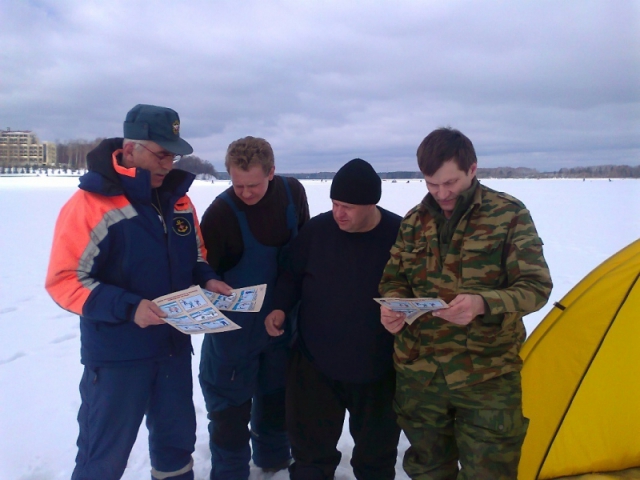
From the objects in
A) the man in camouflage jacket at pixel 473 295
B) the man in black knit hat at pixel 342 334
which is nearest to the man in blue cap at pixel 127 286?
the man in black knit hat at pixel 342 334

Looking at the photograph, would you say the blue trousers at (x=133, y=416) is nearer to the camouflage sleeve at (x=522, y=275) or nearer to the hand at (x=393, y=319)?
the hand at (x=393, y=319)

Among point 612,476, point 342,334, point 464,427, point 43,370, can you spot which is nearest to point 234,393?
point 342,334

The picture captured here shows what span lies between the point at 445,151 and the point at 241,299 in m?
1.27

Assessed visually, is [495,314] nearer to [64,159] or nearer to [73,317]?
[73,317]

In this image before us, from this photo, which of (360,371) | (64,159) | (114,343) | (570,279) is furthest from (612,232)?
(64,159)

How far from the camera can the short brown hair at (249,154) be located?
265cm

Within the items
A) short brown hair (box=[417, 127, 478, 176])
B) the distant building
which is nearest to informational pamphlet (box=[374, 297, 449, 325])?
short brown hair (box=[417, 127, 478, 176])

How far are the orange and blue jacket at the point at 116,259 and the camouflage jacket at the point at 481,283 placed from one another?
1225 millimetres

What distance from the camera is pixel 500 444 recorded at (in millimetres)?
2064

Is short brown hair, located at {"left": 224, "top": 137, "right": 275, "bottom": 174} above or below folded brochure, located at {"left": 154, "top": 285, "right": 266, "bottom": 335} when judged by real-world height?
above

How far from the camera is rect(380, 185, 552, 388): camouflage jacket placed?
75.5 inches

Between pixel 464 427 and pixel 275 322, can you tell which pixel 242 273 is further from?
pixel 464 427


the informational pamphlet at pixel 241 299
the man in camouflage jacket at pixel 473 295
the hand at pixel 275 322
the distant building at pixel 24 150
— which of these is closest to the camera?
the man in camouflage jacket at pixel 473 295

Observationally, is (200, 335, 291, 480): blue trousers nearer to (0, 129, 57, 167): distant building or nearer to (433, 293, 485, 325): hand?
(433, 293, 485, 325): hand
